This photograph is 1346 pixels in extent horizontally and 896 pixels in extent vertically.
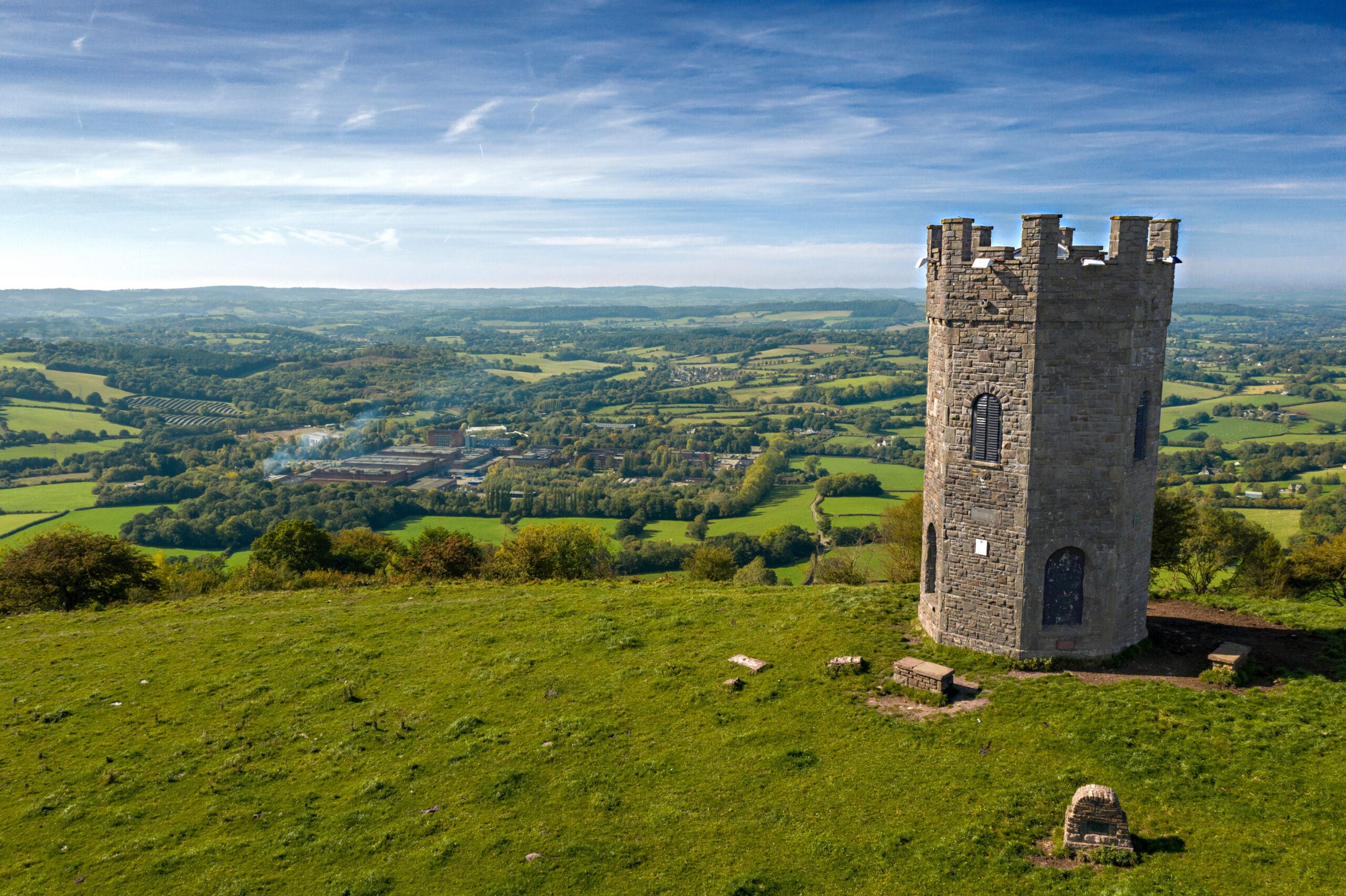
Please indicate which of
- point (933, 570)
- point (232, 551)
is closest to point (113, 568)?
point (933, 570)

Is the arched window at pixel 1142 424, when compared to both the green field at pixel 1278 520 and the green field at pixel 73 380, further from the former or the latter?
the green field at pixel 73 380

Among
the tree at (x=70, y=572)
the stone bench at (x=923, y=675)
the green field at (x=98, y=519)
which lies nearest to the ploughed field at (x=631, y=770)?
the stone bench at (x=923, y=675)

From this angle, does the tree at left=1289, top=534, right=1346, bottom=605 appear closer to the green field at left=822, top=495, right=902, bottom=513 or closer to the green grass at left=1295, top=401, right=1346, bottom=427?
the green field at left=822, top=495, right=902, bottom=513

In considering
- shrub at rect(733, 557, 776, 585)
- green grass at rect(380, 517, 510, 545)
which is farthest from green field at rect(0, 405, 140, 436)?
shrub at rect(733, 557, 776, 585)

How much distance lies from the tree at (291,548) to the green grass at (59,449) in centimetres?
11126

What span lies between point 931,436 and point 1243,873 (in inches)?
485

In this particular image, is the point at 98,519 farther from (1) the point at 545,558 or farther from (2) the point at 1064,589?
(2) the point at 1064,589

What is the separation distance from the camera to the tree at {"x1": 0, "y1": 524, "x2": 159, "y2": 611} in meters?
31.2

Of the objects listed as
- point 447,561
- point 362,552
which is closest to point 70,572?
point 362,552

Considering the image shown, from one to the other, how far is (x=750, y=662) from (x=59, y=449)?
147714mm

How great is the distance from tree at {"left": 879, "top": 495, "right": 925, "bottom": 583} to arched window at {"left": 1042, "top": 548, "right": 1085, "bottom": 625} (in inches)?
516

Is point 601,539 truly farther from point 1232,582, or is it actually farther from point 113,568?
point 1232,582

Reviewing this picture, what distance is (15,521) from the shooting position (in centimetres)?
8462

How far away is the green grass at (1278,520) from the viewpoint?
63.5m
